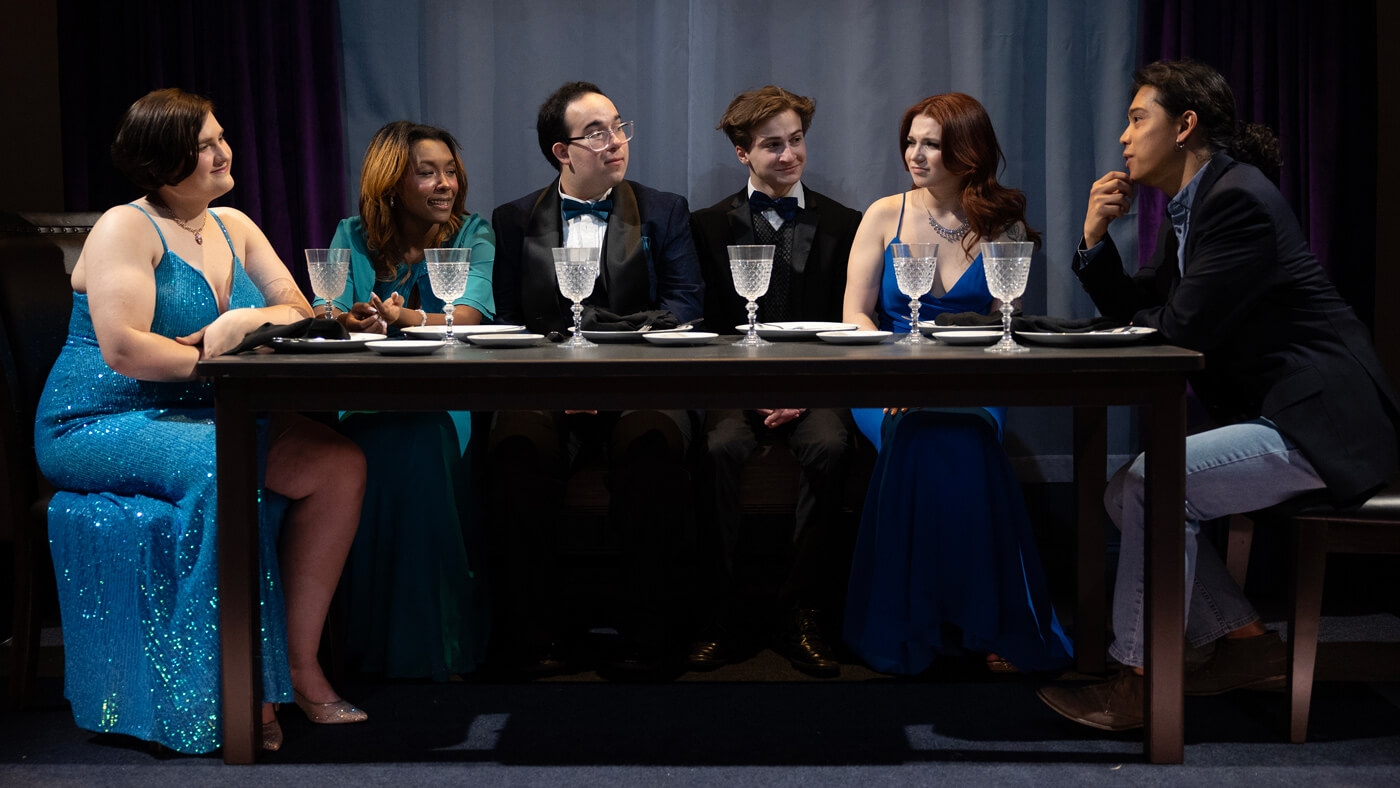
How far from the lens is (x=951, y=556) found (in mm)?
3021

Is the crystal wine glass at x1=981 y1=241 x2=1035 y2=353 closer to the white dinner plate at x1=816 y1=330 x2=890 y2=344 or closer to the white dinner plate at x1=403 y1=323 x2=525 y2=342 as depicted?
the white dinner plate at x1=816 y1=330 x2=890 y2=344

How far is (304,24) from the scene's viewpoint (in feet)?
12.6

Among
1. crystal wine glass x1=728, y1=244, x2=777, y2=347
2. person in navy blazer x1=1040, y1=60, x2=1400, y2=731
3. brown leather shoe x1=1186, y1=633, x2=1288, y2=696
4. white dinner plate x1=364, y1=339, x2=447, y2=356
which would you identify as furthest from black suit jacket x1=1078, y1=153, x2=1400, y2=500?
white dinner plate x1=364, y1=339, x2=447, y2=356

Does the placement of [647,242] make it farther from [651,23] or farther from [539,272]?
[651,23]

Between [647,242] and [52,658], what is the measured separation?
204cm

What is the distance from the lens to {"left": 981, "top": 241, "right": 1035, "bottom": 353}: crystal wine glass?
8.25 feet

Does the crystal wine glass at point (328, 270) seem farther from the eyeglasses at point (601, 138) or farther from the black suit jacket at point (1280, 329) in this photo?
the black suit jacket at point (1280, 329)

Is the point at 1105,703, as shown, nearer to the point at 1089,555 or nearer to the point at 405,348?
the point at 1089,555

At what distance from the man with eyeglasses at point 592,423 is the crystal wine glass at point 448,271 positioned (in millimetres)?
396

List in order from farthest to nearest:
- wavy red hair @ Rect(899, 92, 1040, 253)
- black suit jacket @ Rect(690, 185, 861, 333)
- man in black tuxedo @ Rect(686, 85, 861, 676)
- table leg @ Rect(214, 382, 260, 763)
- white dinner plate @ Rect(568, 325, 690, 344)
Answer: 1. black suit jacket @ Rect(690, 185, 861, 333)
2. wavy red hair @ Rect(899, 92, 1040, 253)
3. man in black tuxedo @ Rect(686, 85, 861, 676)
4. white dinner plate @ Rect(568, 325, 690, 344)
5. table leg @ Rect(214, 382, 260, 763)

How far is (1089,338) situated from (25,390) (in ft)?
8.13

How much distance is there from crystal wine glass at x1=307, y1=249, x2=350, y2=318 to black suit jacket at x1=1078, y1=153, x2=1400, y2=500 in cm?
185

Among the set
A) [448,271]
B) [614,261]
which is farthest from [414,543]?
[614,261]

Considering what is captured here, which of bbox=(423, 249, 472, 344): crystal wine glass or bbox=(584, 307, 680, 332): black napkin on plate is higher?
bbox=(423, 249, 472, 344): crystal wine glass
